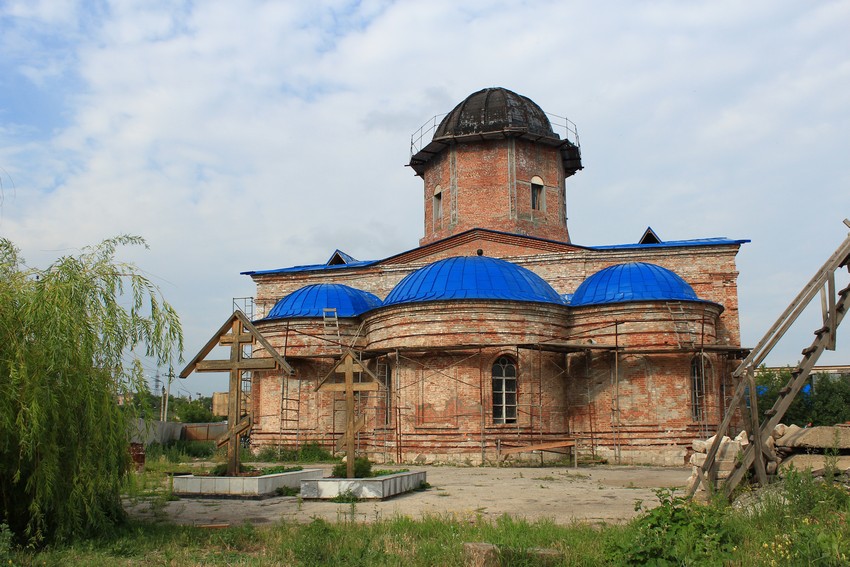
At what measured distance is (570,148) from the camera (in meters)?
26.3

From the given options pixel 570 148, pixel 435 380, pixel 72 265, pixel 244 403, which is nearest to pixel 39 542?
pixel 72 265

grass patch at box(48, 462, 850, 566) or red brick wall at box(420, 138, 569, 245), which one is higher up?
red brick wall at box(420, 138, 569, 245)

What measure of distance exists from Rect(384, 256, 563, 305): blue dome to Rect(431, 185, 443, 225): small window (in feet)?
17.6

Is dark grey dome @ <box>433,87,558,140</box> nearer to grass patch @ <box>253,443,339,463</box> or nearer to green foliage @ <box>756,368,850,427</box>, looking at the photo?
grass patch @ <box>253,443,339,463</box>

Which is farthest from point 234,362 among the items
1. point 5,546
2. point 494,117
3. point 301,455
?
point 494,117

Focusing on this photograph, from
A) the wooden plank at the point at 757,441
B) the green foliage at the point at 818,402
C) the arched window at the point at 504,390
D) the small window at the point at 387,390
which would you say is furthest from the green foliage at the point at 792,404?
the wooden plank at the point at 757,441

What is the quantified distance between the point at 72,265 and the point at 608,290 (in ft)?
50.8

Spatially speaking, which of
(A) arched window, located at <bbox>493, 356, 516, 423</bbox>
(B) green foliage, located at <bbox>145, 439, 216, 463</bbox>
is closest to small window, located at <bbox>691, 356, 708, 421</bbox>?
(A) arched window, located at <bbox>493, 356, 516, 423</bbox>

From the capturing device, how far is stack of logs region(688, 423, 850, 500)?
9.52 m

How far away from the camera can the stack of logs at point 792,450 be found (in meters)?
9.52

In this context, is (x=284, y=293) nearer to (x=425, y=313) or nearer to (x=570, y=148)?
(x=425, y=313)

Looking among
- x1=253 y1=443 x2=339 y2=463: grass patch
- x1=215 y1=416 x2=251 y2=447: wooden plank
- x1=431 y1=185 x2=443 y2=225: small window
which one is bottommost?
x1=253 y1=443 x2=339 y2=463: grass patch

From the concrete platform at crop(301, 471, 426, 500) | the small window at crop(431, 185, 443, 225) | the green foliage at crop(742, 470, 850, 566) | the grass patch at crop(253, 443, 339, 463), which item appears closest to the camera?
the green foliage at crop(742, 470, 850, 566)

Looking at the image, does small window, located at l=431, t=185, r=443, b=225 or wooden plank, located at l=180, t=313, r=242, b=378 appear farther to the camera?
small window, located at l=431, t=185, r=443, b=225
